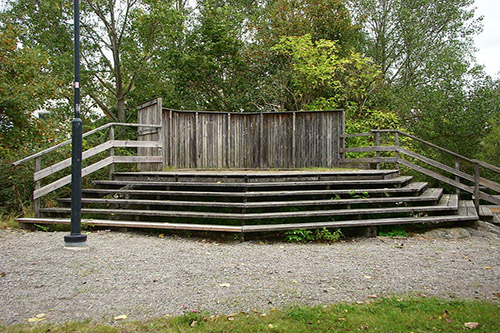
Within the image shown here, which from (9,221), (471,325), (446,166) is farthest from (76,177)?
(446,166)

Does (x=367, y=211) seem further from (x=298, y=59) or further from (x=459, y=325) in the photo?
(x=298, y=59)

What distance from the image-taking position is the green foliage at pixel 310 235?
6.88m

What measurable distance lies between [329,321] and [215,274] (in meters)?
1.86

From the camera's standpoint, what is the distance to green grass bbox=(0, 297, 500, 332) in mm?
Answer: 3195

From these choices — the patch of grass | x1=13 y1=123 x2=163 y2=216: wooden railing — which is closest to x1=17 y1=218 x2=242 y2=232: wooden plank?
the patch of grass

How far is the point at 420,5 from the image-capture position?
21.7 meters

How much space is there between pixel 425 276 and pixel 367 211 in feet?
8.94

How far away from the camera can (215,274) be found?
4.81 m

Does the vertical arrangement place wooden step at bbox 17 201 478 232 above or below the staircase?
below

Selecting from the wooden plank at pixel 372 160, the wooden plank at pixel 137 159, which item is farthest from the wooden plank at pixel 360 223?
the wooden plank at pixel 137 159

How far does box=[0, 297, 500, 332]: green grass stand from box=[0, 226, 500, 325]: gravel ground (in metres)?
0.20

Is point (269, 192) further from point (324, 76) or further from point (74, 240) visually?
point (324, 76)

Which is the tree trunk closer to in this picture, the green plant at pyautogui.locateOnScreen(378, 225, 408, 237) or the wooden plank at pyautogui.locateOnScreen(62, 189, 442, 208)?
the wooden plank at pyautogui.locateOnScreen(62, 189, 442, 208)

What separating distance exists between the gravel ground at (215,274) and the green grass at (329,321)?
7.8 inches
